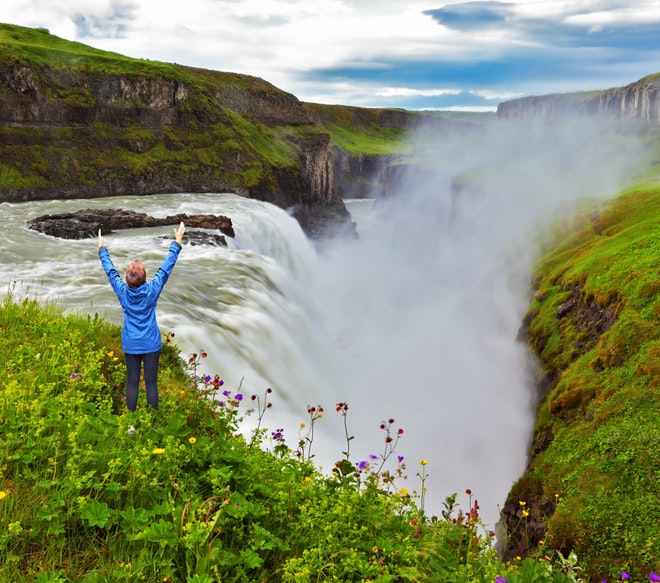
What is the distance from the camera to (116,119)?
6328 centimetres

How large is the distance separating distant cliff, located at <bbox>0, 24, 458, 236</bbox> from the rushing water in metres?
4.55

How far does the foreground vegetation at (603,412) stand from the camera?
952 centimetres

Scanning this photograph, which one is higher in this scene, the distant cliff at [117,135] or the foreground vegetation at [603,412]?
the distant cliff at [117,135]

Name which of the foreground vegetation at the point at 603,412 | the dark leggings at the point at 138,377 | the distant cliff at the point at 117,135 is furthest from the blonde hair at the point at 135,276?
the distant cliff at the point at 117,135

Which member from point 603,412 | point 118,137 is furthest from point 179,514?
point 118,137

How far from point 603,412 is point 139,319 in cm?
1243

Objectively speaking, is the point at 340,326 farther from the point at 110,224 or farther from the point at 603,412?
the point at 603,412

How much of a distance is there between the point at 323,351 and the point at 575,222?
33373 millimetres

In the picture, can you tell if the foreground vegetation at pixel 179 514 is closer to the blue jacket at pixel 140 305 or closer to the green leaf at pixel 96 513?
the green leaf at pixel 96 513

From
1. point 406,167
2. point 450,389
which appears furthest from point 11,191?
point 406,167

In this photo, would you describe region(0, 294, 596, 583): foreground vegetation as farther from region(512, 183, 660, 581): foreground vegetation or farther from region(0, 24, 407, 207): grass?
region(0, 24, 407, 207): grass

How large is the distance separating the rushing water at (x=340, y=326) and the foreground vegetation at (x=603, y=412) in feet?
12.5

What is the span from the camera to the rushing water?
17516mm

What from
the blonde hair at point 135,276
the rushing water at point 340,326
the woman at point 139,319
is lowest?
the rushing water at point 340,326
